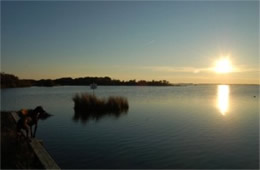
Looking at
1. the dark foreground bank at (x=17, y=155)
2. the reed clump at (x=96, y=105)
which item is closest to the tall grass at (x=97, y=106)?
the reed clump at (x=96, y=105)

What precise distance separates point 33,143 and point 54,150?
212cm

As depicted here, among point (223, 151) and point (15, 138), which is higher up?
point (15, 138)

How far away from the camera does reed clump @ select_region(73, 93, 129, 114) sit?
1133 inches

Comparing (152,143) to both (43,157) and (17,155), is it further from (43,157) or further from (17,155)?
(17,155)

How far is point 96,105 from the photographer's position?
2908 cm

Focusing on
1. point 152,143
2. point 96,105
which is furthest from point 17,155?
point 96,105

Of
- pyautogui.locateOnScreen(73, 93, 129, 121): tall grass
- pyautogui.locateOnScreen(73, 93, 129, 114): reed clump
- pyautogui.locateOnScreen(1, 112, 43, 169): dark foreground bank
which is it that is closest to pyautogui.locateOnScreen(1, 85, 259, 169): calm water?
pyautogui.locateOnScreen(1, 112, 43, 169): dark foreground bank

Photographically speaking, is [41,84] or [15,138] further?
[41,84]

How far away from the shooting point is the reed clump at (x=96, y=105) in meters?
28.8

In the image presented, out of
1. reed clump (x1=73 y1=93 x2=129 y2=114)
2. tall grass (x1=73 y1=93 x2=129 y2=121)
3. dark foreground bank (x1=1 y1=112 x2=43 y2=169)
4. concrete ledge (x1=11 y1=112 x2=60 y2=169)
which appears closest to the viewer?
dark foreground bank (x1=1 y1=112 x2=43 y2=169)

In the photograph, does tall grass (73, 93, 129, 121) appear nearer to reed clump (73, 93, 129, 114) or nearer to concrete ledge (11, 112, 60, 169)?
reed clump (73, 93, 129, 114)

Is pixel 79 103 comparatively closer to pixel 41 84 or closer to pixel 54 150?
pixel 54 150

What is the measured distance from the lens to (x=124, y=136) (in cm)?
1653

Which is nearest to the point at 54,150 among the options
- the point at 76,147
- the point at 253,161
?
the point at 76,147
